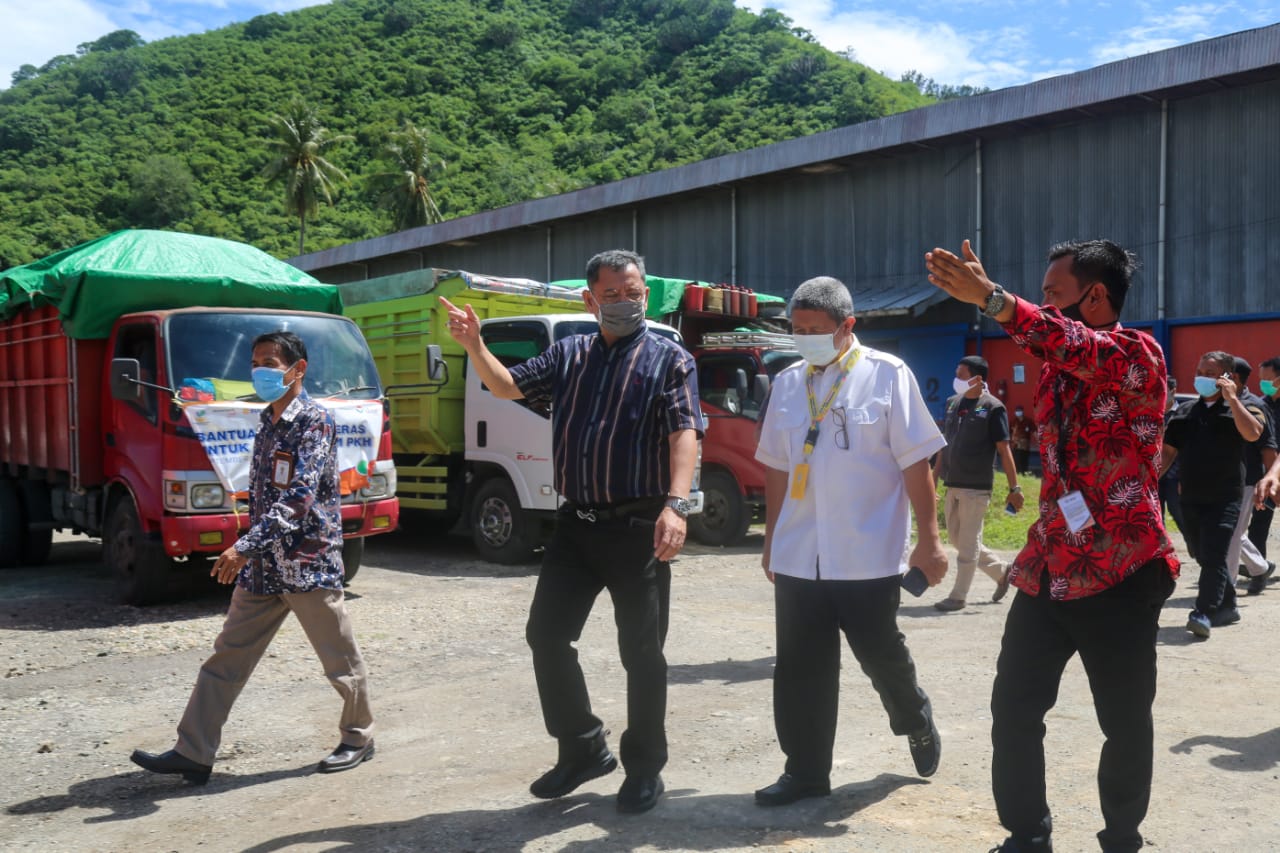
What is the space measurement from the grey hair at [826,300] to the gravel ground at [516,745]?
1786 mm

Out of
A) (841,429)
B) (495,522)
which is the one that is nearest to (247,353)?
(495,522)

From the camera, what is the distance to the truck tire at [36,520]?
393 inches

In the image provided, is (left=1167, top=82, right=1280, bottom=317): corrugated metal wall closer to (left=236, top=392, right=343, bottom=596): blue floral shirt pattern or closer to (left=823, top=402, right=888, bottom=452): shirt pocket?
(left=823, top=402, right=888, bottom=452): shirt pocket

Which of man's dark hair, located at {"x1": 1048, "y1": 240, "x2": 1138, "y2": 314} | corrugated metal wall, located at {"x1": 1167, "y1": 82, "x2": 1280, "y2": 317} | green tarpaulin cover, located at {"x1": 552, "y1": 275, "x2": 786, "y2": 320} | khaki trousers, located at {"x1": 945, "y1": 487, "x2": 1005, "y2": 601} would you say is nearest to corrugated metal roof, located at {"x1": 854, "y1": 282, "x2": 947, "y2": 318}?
corrugated metal wall, located at {"x1": 1167, "y1": 82, "x2": 1280, "y2": 317}

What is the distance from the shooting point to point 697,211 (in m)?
27.8

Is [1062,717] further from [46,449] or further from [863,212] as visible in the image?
[863,212]

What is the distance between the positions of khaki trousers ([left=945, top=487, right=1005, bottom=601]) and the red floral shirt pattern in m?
4.68

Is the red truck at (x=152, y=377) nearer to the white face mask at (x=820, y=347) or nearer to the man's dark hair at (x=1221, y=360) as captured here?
the white face mask at (x=820, y=347)

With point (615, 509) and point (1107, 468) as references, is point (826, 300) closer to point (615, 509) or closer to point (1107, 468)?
point (615, 509)

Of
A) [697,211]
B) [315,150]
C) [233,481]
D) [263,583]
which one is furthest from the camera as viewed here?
[315,150]

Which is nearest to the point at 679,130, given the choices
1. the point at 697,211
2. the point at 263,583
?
the point at 697,211

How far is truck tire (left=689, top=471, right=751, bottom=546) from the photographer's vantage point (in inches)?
466

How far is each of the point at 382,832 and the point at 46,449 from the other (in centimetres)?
693

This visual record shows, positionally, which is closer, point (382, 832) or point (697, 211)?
point (382, 832)
